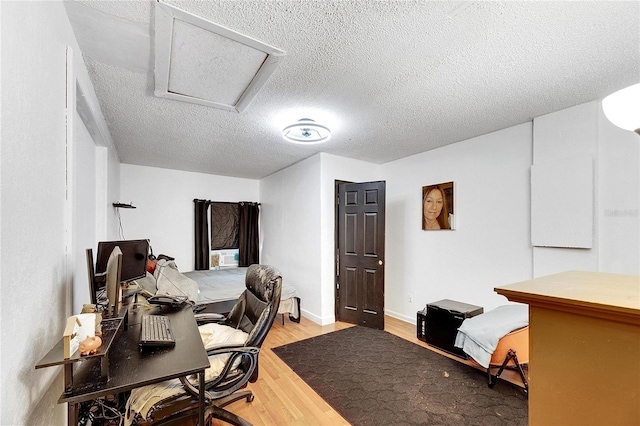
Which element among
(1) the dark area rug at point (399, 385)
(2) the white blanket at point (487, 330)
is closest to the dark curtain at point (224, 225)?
(1) the dark area rug at point (399, 385)

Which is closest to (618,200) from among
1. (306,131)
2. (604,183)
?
(604,183)

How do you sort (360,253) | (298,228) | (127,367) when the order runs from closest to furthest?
(127,367)
(360,253)
(298,228)

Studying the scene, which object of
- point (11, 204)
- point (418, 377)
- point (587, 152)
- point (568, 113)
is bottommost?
point (418, 377)

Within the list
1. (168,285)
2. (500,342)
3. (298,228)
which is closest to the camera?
(500,342)

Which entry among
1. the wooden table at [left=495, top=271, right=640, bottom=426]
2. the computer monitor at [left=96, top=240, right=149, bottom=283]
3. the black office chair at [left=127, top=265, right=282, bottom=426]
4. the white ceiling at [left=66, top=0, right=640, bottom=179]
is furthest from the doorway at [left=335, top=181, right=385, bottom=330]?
the wooden table at [left=495, top=271, right=640, bottom=426]

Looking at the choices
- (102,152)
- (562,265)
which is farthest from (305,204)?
(562,265)

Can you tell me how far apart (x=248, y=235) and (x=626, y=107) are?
538 cm

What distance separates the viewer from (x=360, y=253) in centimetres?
382

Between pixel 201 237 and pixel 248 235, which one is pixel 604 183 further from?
pixel 201 237

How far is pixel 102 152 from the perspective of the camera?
2771 mm

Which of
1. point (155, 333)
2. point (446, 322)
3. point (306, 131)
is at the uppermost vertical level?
point (306, 131)

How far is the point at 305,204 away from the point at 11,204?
11.4 feet

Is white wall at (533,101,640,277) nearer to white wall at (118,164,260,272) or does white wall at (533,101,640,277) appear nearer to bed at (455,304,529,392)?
bed at (455,304,529,392)

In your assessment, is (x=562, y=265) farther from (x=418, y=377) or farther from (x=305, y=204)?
(x=305, y=204)
